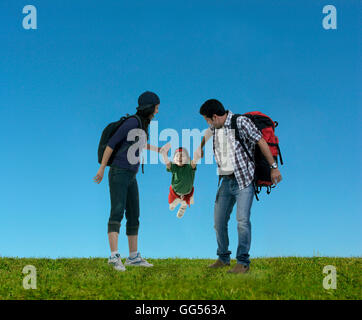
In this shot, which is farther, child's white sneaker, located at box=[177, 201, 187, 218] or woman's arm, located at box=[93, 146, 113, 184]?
child's white sneaker, located at box=[177, 201, 187, 218]

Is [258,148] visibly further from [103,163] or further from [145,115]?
[103,163]

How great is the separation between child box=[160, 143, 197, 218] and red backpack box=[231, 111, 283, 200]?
1.93 meters

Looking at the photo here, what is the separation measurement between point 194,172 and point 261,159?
2.33m

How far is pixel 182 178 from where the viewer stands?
9742 millimetres

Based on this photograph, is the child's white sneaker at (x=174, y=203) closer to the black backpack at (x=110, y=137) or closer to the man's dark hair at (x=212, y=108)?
the black backpack at (x=110, y=137)

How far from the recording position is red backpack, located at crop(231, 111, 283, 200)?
7668 millimetres

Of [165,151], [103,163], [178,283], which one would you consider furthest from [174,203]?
[178,283]

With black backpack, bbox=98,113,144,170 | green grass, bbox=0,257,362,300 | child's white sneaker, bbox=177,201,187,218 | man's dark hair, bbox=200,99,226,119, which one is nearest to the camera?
green grass, bbox=0,257,362,300

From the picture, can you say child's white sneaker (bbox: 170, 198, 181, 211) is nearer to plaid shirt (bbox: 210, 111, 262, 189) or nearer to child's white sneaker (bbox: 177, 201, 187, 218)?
child's white sneaker (bbox: 177, 201, 187, 218)

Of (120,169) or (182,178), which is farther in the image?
(182,178)

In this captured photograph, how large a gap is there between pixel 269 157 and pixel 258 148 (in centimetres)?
36

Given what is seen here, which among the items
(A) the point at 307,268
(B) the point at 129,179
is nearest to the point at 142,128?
(B) the point at 129,179

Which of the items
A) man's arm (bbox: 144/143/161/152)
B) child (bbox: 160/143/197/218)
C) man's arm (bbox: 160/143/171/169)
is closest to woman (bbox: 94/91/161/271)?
man's arm (bbox: 144/143/161/152)
